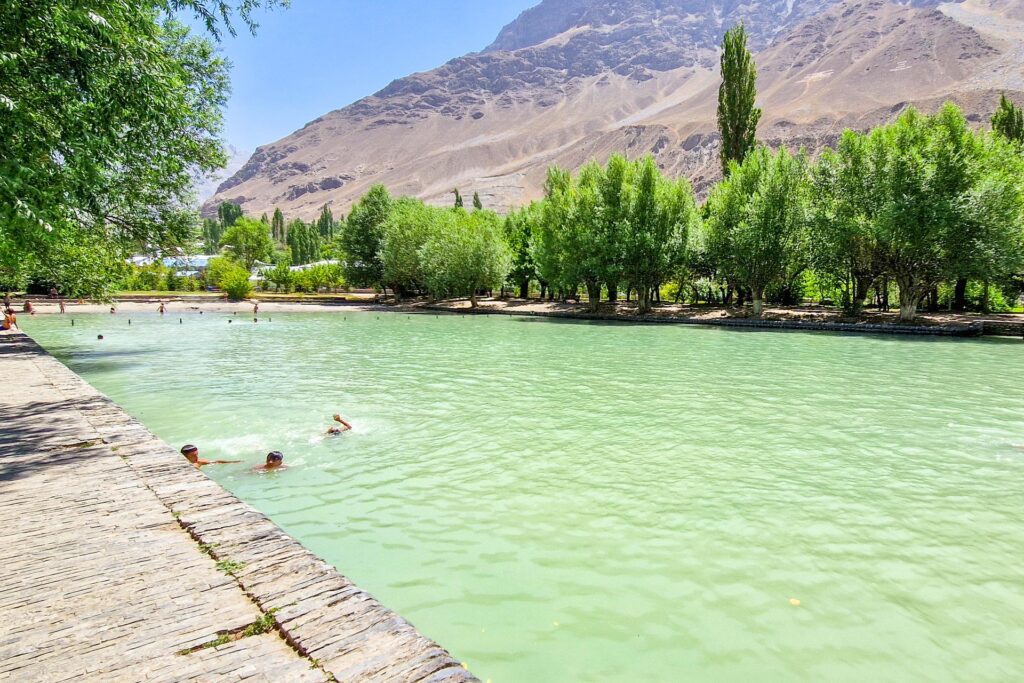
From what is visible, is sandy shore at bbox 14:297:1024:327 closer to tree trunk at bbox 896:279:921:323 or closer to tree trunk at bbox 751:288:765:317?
tree trunk at bbox 896:279:921:323

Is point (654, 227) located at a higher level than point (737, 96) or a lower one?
lower

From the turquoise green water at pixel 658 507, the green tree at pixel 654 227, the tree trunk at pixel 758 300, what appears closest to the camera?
the turquoise green water at pixel 658 507

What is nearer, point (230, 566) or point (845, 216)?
point (230, 566)

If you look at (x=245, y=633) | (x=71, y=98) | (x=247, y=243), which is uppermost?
(x=247, y=243)

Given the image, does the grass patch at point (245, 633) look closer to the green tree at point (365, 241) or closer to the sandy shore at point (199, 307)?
the sandy shore at point (199, 307)

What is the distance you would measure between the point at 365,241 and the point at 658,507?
75.4 metres

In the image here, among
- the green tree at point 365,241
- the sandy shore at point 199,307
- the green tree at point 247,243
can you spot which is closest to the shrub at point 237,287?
the sandy shore at point 199,307

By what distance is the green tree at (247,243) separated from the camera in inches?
5187

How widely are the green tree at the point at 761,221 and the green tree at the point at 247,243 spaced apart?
109 meters

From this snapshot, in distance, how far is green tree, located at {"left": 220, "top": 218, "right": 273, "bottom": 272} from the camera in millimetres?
131738

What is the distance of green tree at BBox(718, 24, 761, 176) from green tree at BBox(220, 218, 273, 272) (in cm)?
10407

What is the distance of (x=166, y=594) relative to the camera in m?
4.85

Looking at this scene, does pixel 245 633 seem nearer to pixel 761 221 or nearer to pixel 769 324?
pixel 769 324

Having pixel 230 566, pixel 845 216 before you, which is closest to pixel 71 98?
pixel 230 566
